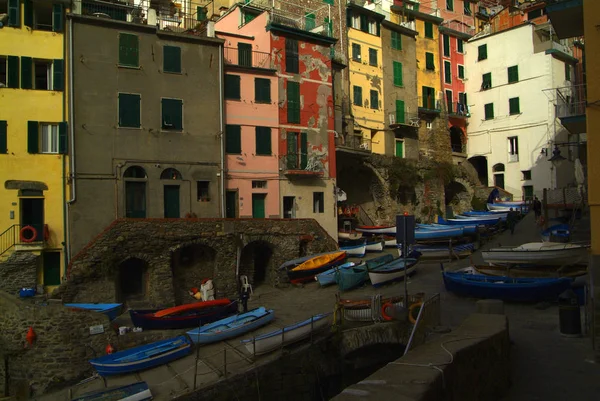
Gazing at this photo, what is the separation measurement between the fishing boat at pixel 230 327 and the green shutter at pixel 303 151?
48.2 ft

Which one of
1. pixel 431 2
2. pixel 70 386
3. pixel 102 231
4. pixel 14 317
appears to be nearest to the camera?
pixel 70 386

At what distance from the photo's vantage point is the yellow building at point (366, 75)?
4338cm

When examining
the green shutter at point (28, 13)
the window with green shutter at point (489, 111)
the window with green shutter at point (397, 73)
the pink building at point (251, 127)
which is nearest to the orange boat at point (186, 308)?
the pink building at point (251, 127)

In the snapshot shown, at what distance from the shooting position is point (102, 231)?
25984 millimetres

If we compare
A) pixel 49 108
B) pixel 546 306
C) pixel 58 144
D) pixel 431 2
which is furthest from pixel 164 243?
pixel 431 2

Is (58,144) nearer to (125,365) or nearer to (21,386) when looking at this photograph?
(21,386)

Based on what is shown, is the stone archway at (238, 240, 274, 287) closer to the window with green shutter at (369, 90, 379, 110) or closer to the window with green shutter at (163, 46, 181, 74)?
the window with green shutter at (163, 46, 181, 74)

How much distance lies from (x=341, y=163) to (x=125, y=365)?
27.2m

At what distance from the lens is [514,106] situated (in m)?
48.8

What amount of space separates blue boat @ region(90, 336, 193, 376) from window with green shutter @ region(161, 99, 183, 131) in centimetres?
1375

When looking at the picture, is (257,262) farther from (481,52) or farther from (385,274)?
(481,52)

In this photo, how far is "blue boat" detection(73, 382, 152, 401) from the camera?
574 inches

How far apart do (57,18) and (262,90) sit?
38.6 ft

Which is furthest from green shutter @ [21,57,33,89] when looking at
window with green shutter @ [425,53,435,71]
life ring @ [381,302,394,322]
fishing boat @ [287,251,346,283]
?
window with green shutter @ [425,53,435,71]
